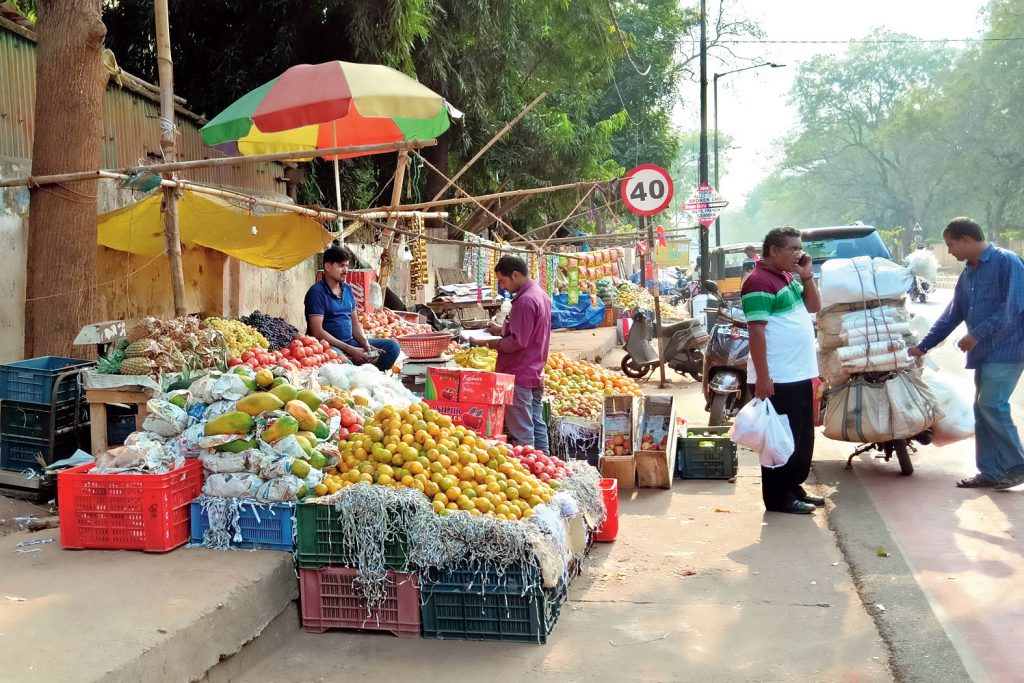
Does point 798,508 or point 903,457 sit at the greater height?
point 903,457

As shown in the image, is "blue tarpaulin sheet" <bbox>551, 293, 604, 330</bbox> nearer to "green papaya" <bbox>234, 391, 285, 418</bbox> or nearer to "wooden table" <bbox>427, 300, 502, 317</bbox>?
"wooden table" <bbox>427, 300, 502, 317</bbox>

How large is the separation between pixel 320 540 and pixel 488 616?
3.07 feet

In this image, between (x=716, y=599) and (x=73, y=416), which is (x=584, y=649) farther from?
(x=73, y=416)

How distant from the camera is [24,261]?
7969 millimetres

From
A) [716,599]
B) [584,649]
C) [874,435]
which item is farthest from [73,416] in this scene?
[874,435]

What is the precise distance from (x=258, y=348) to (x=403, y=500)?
3106 mm

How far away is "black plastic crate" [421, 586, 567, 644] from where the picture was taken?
440 cm

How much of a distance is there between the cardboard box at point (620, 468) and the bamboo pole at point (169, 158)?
3.59 m

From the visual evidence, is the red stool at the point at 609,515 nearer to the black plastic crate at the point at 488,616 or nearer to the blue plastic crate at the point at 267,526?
the black plastic crate at the point at 488,616

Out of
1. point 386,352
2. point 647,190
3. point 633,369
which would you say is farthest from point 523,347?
point 633,369

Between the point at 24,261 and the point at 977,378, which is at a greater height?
the point at 24,261

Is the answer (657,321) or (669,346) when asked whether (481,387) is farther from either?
(669,346)

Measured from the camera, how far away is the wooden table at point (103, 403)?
19.6ft

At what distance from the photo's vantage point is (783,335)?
250 inches
